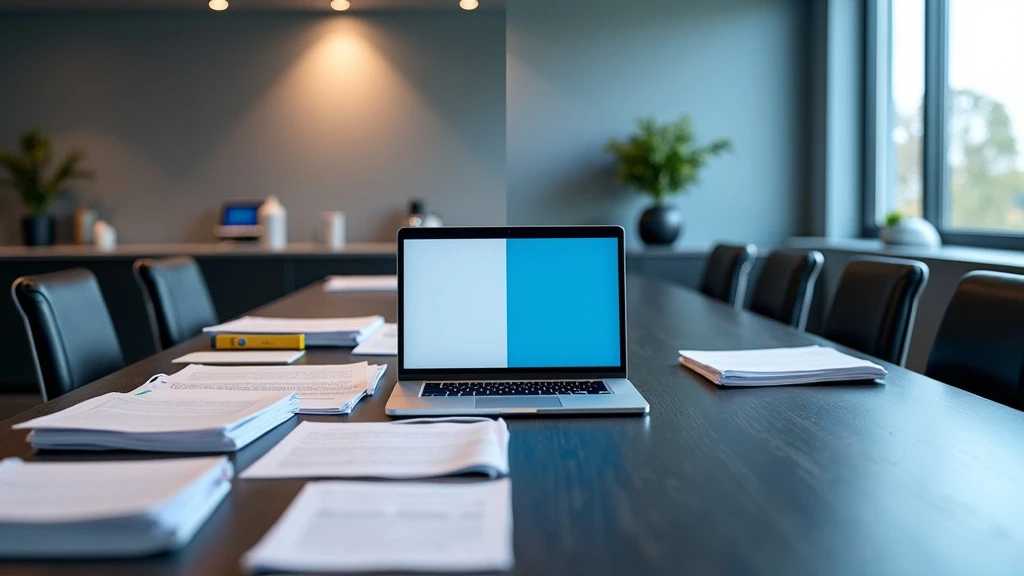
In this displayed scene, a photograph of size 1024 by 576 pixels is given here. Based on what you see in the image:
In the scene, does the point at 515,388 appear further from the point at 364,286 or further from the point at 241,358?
the point at 364,286

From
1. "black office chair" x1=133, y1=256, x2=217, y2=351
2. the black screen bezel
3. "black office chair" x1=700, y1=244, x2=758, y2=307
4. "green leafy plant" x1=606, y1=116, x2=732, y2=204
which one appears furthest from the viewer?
"green leafy plant" x1=606, y1=116, x2=732, y2=204

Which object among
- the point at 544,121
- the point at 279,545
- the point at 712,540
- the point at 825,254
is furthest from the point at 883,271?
the point at 544,121

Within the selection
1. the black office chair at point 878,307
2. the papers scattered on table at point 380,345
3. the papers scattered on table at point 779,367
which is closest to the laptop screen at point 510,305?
the papers scattered on table at point 779,367

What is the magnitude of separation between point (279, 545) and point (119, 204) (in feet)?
14.1

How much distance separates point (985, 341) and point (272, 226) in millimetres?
3404

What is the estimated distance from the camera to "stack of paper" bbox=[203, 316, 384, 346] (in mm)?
1565

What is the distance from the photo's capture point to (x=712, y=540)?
61 centimetres

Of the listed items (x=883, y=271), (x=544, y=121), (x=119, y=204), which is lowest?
(x=883, y=271)

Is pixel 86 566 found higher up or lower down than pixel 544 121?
lower down

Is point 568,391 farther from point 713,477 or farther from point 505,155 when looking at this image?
point 505,155

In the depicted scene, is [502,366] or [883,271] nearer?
[502,366]

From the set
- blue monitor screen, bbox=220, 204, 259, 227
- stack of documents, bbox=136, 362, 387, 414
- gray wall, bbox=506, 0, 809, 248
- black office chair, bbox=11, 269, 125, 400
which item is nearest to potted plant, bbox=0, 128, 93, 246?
blue monitor screen, bbox=220, 204, 259, 227

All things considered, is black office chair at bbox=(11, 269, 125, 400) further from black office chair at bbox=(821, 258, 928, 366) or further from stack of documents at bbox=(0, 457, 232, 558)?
black office chair at bbox=(821, 258, 928, 366)

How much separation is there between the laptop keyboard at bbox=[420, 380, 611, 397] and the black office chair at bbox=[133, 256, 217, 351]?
1131 millimetres
